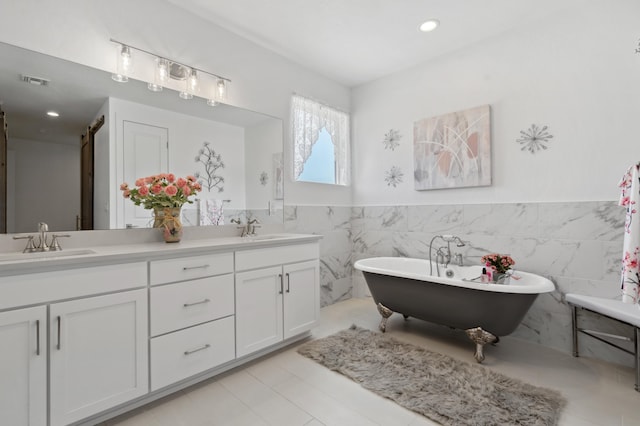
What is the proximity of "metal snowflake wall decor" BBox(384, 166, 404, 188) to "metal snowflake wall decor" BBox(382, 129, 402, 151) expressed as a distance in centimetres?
25

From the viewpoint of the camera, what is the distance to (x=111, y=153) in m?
2.07

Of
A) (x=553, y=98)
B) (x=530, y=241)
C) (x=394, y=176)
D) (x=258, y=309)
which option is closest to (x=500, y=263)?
(x=530, y=241)

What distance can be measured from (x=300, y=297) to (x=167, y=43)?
224cm

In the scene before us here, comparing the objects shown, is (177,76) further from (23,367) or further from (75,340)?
(23,367)

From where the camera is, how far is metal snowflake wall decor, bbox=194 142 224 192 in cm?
250

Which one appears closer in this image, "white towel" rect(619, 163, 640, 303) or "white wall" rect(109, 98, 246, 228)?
"white towel" rect(619, 163, 640, 303)

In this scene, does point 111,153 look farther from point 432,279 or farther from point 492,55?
point 492,55

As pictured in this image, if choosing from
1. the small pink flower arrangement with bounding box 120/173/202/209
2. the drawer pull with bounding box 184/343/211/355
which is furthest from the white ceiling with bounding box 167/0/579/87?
the drawer pull with bounding box 184/343/211/355

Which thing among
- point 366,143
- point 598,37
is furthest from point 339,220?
point 598,37

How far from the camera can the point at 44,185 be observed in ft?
6.13

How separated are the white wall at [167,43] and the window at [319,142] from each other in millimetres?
122

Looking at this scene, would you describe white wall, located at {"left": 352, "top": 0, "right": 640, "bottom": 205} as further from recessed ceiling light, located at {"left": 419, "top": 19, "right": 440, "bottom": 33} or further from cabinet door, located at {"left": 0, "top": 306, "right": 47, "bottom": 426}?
cabinet door, located at {"left": 0, "top": 306, "right": 47, "bottom": 426}

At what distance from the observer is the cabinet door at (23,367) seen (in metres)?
1.29

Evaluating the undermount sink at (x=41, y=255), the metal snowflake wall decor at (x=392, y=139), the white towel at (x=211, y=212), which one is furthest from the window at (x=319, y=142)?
the undermount sink at (x=41, y=255)
